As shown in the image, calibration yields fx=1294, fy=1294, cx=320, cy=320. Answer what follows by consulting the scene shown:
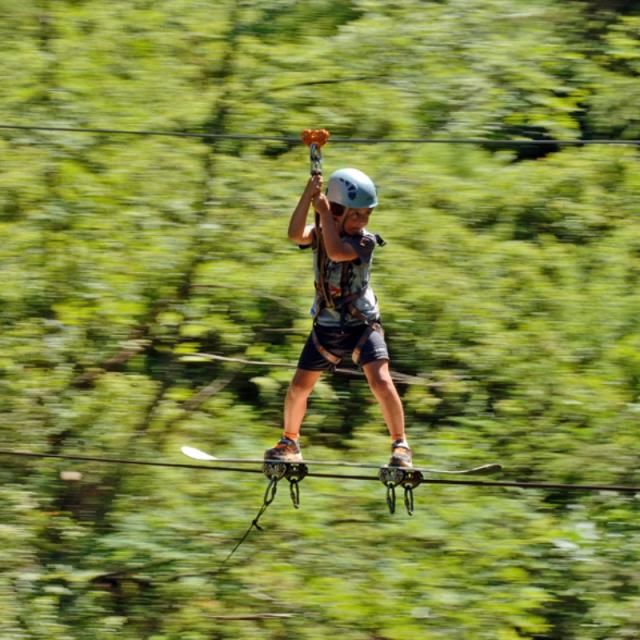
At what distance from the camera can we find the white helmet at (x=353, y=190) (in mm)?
5199

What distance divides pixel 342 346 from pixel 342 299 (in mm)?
218

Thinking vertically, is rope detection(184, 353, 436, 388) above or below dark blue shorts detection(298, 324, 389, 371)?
below

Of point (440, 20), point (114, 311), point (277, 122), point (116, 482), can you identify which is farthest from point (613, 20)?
point (116, 482)

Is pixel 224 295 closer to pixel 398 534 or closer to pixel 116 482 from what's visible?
pixel 116 482

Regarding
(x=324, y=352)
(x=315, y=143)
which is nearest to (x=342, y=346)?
(x=324, y=352)

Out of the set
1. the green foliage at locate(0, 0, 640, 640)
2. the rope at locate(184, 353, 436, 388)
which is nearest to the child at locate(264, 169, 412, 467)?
the green foliage at locate(0, 0, 640, 640)

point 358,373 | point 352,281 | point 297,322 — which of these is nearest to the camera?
point 352,281

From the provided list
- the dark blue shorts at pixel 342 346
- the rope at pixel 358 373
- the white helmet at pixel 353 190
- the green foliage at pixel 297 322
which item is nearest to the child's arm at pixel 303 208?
the white helmet at pixel 353 190

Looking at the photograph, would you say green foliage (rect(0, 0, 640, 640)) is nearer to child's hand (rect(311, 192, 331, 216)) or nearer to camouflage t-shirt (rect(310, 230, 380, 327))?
camouflage t-shirt (rect(310, 230, 380, 327))

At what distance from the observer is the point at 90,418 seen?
26.9ft

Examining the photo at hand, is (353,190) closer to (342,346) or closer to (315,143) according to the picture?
(315,143)

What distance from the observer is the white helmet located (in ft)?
17.1

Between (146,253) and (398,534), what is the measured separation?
2.64m

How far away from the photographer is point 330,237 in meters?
5.24
